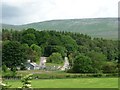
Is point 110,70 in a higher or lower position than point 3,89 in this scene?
lower

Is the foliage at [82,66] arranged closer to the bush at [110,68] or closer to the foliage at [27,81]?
the bush at [110,68]

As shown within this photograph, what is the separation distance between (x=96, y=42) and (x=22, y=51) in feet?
153

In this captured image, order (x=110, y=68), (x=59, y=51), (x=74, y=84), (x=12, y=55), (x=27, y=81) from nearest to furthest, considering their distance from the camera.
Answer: (x=27, y=81)
(x=74, y=84)
(x=110, y=68)
(x=12, y=55)
(x=59, y=51)

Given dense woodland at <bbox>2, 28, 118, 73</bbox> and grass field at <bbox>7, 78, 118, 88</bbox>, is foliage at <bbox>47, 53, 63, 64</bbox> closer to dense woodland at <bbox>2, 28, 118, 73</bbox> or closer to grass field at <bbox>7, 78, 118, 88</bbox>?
dense woodland at <bbox>2, 28, 118, 73</bbox>

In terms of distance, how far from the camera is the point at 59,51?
9144 centimetres

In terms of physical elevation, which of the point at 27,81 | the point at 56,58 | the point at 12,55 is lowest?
the point at 56,58

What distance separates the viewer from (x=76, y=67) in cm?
6831

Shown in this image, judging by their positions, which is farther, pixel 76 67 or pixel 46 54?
pixel 46 54

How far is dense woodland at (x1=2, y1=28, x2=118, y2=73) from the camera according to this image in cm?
6762

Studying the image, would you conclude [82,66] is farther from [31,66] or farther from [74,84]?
[74,84]

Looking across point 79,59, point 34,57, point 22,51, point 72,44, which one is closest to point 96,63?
point 79,59

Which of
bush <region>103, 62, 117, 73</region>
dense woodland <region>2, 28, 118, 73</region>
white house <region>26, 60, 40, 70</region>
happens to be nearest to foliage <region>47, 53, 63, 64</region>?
dense woodland <region>2, 28, 118, 73</region>

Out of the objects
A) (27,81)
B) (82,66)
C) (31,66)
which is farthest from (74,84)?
(27,81)

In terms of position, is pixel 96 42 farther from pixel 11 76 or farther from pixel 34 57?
pixel 11 76
